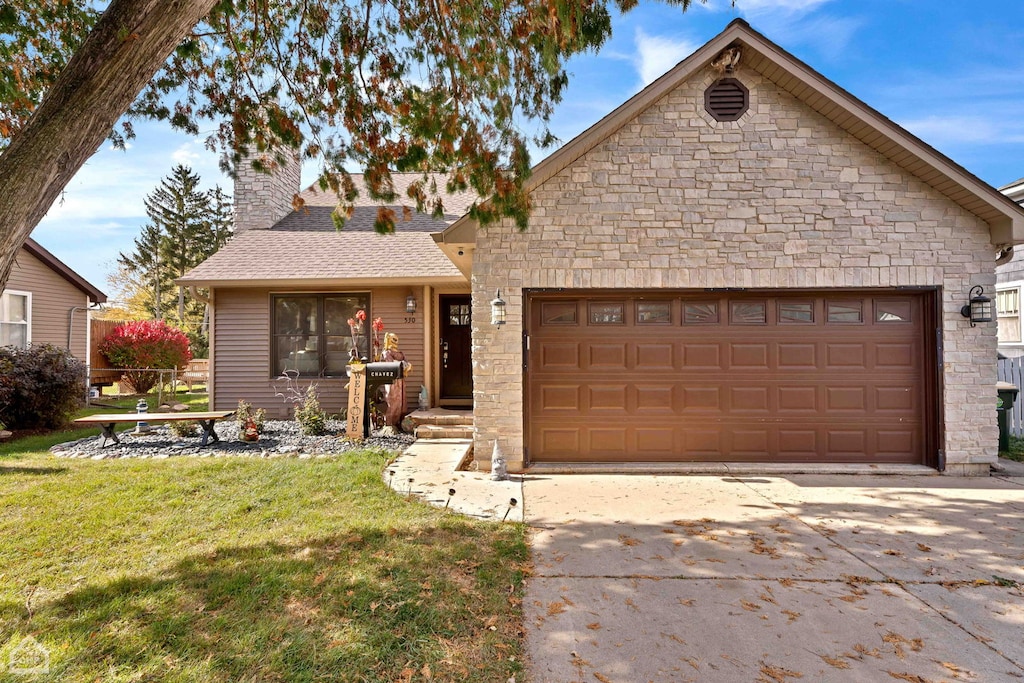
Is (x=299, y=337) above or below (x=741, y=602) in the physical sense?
above

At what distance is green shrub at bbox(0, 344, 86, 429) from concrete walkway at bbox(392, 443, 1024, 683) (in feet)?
29.2

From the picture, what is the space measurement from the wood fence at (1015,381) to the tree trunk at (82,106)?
11.9 meters

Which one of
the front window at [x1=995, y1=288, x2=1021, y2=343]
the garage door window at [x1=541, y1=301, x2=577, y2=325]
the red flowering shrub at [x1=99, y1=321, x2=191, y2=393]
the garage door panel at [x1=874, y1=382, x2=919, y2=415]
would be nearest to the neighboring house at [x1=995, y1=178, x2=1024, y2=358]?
the front window at [x1=995, y1=288, x2=1021, y2=343]

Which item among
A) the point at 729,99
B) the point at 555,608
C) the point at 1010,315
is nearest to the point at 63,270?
the point at 729,99

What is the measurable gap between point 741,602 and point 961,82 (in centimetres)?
1407

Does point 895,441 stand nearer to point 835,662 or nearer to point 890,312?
point 890,312

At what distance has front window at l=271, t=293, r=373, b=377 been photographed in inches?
418

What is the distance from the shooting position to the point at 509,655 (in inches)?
107

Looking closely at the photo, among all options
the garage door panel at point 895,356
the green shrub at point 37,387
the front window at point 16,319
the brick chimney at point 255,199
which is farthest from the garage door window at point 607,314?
the front window at point 16,319

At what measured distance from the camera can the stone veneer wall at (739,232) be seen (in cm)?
655

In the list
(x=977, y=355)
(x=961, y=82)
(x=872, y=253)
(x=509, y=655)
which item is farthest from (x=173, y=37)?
(x=961, y=82)

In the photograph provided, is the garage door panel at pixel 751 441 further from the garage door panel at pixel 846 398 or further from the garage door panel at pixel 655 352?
the garage door panel at pixel 655 352

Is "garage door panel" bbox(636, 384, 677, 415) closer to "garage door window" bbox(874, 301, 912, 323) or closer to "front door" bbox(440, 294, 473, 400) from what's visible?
"garage door window" bbox(874, 301, 912, 323)

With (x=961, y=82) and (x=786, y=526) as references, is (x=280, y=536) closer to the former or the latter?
(x=786, y=526)
